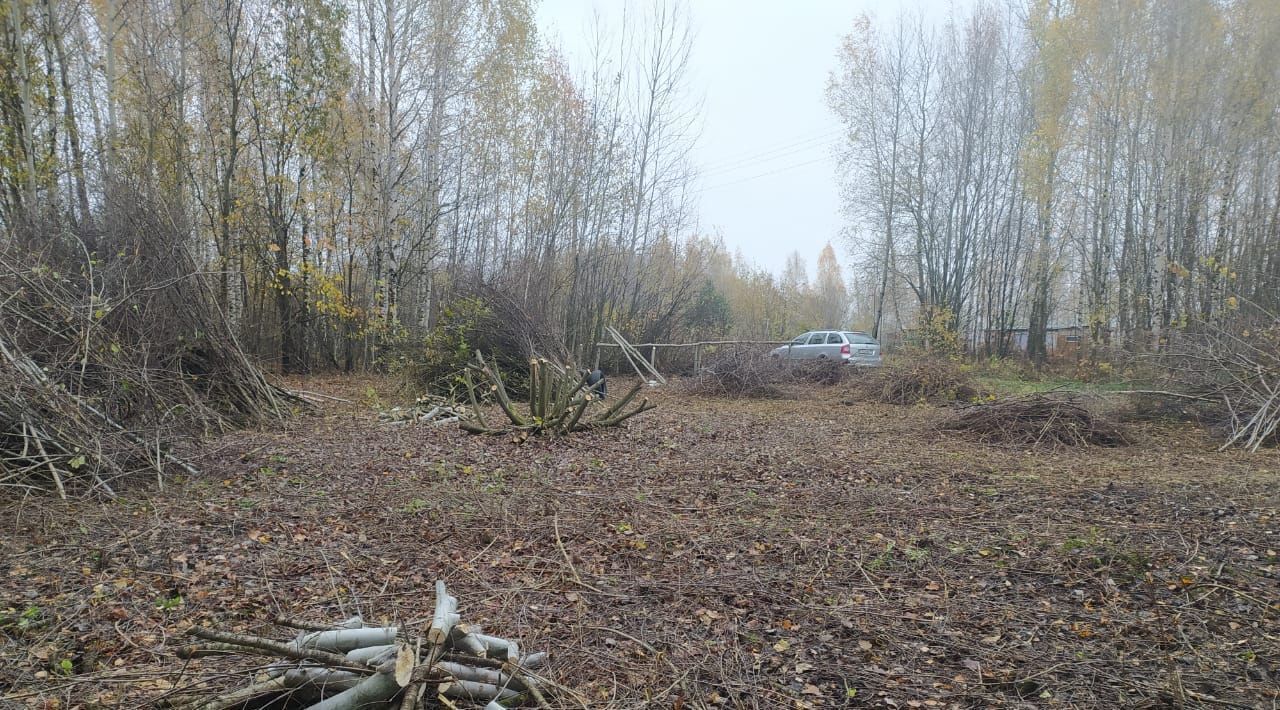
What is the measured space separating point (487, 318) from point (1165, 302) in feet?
46.3

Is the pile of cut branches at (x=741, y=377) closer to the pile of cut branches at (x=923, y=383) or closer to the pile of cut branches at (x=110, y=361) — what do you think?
the pile of cut branches at (x=923, y=383)

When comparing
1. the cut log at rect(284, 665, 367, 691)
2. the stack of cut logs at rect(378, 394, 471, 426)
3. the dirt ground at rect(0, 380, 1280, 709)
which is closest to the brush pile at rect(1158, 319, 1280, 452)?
the dirt ground at rect(0, 380, 1280, 709)

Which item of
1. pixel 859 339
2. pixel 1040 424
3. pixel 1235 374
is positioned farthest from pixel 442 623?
pixel 859 339

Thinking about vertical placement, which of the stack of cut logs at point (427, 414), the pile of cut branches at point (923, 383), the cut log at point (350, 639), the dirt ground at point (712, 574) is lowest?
the dirt ground at point (712, 574)

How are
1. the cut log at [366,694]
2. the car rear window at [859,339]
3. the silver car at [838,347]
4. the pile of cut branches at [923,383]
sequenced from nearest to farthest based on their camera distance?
the cut log at [366,694] < the pile of cut branches at [923,383] < the silver car at [838,347] < the car rear window at [859,339]

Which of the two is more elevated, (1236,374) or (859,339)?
(859,339)

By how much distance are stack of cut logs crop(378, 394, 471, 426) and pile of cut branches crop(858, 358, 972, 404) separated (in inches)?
283

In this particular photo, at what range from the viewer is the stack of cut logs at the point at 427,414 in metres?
8.77

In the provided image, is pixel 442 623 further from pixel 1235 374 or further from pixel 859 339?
pixel 859 339

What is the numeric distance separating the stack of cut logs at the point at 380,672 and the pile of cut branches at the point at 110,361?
3345 millimetres

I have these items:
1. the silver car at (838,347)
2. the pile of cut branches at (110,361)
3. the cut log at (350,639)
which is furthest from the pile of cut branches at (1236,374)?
the pile of cut branches at (110,361)

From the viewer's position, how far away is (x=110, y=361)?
18.4 ft

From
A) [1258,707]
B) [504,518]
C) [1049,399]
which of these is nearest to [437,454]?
[504,518]

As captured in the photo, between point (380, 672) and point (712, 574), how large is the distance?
→ 6.76 feet
